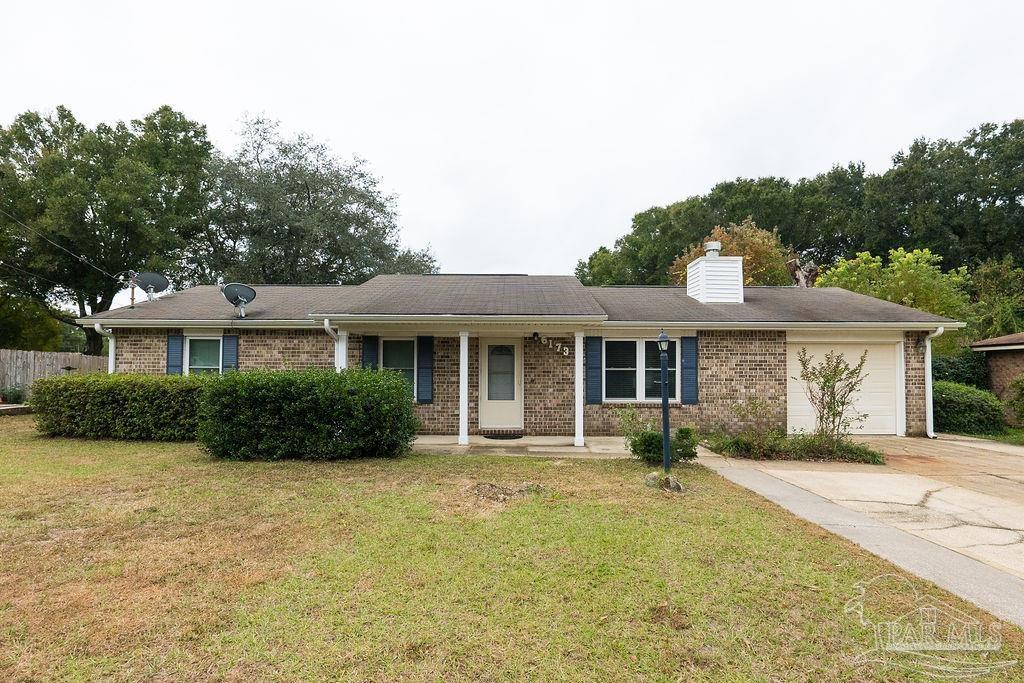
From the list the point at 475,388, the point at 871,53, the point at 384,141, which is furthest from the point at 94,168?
the point at 871,53

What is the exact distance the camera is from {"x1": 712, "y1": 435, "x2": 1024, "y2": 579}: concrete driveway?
449 centimetres

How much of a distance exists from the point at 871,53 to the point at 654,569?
16.0 metres

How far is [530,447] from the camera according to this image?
9.31 meters

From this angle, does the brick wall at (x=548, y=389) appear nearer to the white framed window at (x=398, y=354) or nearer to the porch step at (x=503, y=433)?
the porch step at (x=503, y=433)

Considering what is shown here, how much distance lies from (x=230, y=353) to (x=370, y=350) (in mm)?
3323

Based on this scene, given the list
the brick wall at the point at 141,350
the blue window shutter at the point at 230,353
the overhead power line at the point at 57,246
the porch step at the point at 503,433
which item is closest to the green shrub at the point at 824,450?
the porch step at the point at 503,433

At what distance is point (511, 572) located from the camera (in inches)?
145

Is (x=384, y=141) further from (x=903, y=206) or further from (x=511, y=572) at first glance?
(x=903, y=206)

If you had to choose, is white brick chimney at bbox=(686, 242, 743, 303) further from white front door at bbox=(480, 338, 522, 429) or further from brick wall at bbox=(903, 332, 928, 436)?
white front door at bbox=(480, 338, 522, 429)

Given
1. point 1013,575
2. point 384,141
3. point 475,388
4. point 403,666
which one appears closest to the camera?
point 403,666

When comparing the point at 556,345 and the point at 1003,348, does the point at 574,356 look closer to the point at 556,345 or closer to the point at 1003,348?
the point at 556,345

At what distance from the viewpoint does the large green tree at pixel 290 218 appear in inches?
894

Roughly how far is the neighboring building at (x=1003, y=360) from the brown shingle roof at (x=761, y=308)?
9.15 ft

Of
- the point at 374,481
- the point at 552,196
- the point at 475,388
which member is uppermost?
the point at 552,196
